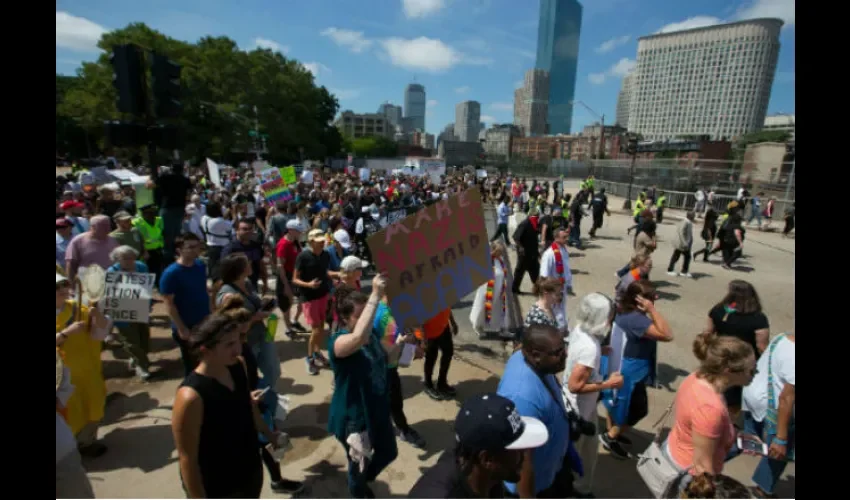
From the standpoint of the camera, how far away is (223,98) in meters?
42.6

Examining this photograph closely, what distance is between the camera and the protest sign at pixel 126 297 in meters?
4.05

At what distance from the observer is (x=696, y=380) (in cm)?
238

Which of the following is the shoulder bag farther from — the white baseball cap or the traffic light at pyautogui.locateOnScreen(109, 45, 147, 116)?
the traffic light at pyautogui.locateOnScreen(109, 45, 147, 116)

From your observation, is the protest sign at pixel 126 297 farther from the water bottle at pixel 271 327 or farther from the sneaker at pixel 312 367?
the sneaker at pixel 312 367

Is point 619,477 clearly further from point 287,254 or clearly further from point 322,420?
point 287,254

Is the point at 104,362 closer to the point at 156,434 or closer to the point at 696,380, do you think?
the point at 156,434

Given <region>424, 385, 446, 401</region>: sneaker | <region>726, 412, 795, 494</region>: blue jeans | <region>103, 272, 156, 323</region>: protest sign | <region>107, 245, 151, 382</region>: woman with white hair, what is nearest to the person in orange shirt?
<region>424, 385, 446, 401</region>: sneaker

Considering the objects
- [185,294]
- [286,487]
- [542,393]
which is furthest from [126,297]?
[542,393]

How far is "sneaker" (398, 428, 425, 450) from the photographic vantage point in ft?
12.3

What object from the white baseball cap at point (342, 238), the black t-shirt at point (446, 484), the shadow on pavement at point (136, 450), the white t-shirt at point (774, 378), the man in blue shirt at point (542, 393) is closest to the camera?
the black t-shirt at point (446, 484)

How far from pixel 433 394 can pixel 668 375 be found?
3.08m

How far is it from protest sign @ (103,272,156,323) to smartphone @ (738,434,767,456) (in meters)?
5.15


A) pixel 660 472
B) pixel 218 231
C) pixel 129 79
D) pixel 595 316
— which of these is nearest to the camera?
pixel 660 472

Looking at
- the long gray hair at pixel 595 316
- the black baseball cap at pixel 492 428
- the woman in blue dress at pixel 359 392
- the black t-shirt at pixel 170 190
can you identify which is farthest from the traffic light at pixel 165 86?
the black baseball cap at pixel 492 428
